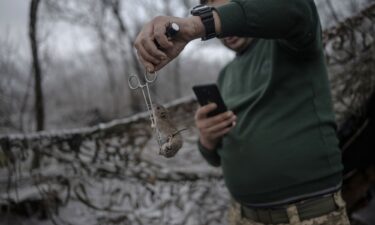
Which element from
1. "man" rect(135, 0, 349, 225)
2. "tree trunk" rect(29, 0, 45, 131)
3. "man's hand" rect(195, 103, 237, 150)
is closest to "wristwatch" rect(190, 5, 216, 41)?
"man" rect(135, 0, 349, 225)

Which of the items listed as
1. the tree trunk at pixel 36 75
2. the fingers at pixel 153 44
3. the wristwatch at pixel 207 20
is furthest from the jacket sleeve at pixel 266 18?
the tree trunk at pixel 36 75

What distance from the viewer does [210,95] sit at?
4.04 ft

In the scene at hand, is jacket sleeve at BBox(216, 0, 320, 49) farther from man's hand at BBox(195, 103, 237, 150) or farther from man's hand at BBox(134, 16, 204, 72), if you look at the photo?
man's hand at BBox(195, 103, 237, 150)

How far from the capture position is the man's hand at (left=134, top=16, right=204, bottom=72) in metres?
0.73

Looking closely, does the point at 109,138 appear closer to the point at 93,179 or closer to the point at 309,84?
the point at 93,179

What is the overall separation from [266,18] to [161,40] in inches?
11.0

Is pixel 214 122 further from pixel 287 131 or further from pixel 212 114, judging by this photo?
pixel 287 131

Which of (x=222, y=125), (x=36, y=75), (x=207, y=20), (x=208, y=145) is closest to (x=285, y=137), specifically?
(x=222, y=125)

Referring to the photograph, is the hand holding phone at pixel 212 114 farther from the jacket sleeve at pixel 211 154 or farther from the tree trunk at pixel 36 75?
the tree trunk at pixel 36 75

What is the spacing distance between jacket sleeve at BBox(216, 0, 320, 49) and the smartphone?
37 cm

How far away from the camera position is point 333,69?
7.50 ft

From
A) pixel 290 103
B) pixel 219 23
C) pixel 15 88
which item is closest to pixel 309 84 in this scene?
pixel 290 103

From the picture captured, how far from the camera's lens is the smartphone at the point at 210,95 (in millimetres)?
1208

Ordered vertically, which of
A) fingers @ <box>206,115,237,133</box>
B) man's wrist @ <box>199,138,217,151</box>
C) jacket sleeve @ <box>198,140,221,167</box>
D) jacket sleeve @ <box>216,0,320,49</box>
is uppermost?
jacket sleeve @ <box>216,0,320,49</box>
